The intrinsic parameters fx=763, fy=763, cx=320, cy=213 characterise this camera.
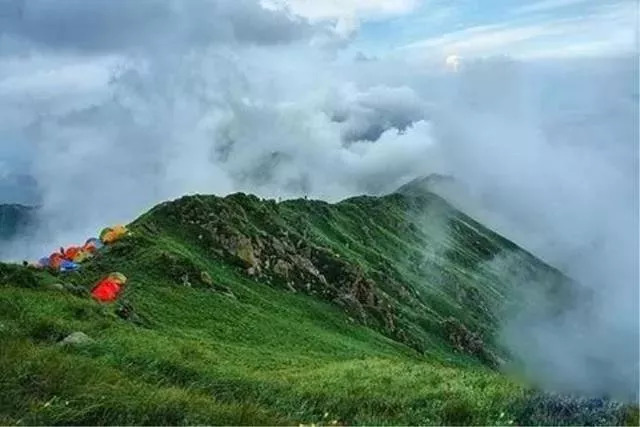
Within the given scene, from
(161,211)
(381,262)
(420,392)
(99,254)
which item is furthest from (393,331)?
(420,392)

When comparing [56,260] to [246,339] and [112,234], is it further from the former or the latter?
[246,339]

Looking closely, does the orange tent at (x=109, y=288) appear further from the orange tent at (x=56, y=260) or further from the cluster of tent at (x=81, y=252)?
the orange tent at (x=56, y=260)

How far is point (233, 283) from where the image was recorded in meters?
71.6

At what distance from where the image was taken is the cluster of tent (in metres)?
63.1

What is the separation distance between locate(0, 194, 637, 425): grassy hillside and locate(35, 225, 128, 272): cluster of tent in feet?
5.98

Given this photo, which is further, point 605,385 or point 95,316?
point 95,316

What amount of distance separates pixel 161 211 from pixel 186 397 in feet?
233

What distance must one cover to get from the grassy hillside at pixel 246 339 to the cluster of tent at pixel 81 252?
1822 mm

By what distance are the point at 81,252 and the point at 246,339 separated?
22.5 m

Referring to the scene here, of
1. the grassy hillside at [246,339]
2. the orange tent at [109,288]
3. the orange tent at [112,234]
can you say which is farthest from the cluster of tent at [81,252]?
the orange tent at [109,288]

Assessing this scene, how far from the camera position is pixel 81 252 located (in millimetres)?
67188

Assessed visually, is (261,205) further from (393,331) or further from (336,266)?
(393,331)

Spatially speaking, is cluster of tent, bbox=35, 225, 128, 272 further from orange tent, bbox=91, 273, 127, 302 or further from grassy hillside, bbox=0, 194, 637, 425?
orange tent, bbox=91, 273, 127, 302

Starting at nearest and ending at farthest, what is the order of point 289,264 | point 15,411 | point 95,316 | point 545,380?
point 15,411, point 545,380, point 95,316, point 289,264
